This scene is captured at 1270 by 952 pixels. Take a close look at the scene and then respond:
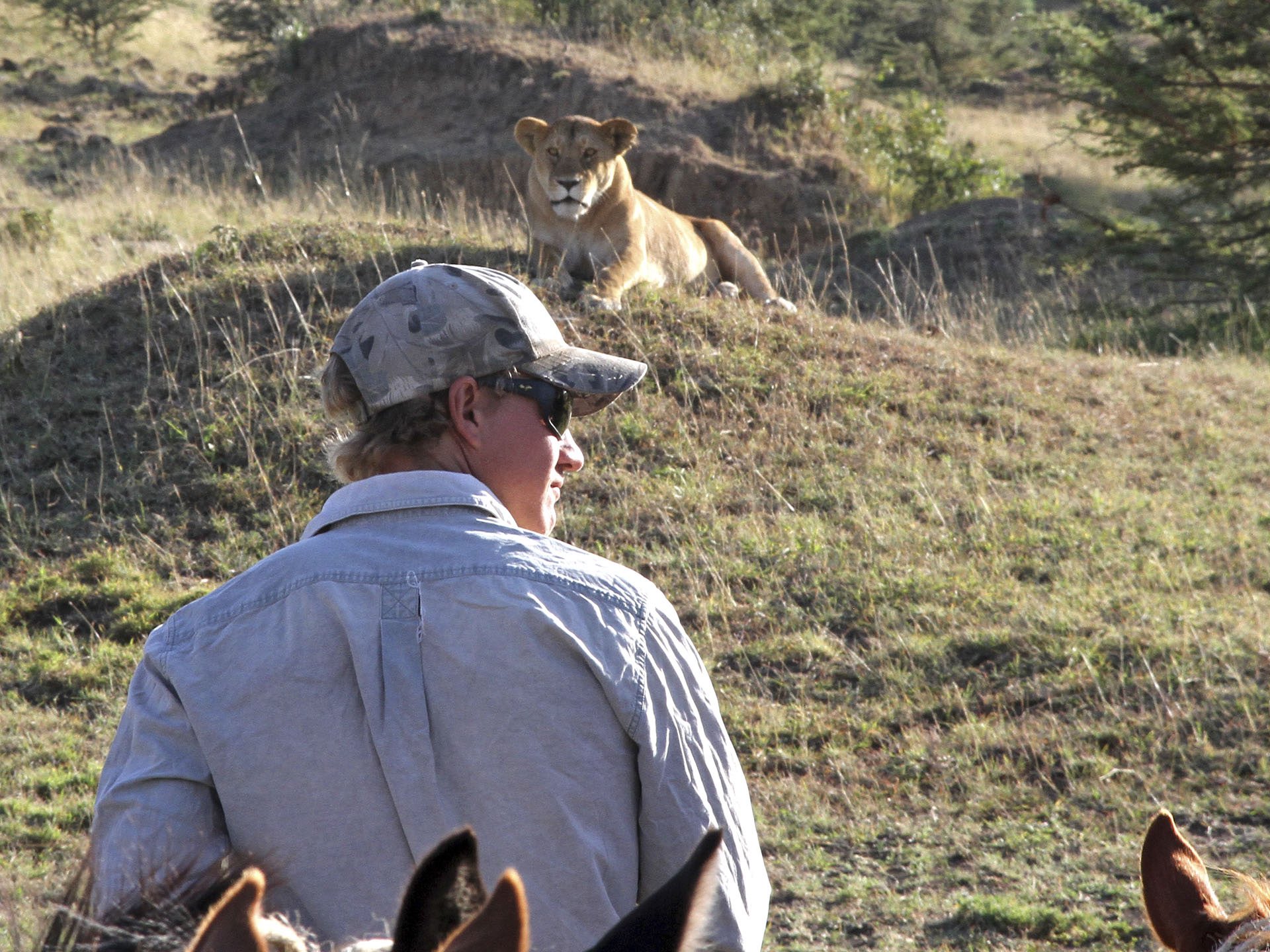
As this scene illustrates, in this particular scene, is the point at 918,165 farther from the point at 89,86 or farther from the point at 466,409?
the point at 466,409

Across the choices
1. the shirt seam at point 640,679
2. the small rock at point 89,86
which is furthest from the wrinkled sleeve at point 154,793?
the small rock at point 89,86

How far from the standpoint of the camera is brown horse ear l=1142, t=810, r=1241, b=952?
196 cm

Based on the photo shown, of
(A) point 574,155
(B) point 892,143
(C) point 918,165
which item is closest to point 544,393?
(A) point 574,155

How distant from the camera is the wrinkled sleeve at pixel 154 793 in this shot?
73.5 inches

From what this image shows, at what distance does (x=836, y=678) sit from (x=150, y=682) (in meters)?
4.50

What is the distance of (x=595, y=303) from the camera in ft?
29.2

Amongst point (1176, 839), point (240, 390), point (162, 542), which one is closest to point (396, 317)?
point (1176, 839)

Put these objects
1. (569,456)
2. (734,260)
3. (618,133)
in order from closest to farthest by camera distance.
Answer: (569,456) → (618,133) → (734,260)

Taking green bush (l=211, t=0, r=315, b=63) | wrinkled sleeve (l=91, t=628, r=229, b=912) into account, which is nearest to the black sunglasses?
wrinkled sleeve (l=91, t=628, r=229, b=912)

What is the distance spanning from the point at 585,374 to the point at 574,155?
6.87 m

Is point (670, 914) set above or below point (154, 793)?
above

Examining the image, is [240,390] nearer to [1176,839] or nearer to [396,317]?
[396,317]

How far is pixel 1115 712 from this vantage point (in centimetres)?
573

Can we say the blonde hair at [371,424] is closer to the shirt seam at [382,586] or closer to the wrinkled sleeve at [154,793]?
the shirt seam at [382,586]
